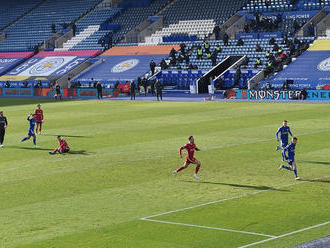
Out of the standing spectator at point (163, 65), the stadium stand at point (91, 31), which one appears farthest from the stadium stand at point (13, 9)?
the standing spectator at point (163, 65)

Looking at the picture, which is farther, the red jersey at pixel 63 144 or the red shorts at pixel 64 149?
the red shorts at pixel 64 149

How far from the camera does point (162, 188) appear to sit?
22.2 metres

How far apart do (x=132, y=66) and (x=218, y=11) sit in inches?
442

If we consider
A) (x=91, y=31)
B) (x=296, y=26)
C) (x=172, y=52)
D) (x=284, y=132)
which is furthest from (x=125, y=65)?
(x=284, y=132)

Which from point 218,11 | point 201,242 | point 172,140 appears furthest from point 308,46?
point 201,242

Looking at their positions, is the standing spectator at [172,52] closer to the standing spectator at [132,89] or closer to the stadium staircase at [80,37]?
the standing spectator at [132,89]

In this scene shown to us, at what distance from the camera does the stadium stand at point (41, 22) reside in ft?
291

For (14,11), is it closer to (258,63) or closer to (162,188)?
(258,63)

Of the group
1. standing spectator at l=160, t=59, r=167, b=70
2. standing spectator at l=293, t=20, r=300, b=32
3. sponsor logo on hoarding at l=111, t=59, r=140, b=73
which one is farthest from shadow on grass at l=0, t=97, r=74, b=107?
standing spectator at l=293, t=20, r=300, b=32

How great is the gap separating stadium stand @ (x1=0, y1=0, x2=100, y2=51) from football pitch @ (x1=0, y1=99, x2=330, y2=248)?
49.2m

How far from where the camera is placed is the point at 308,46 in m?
64.8

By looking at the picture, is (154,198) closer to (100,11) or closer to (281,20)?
(281,20)

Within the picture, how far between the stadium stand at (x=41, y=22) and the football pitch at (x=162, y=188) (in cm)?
4920

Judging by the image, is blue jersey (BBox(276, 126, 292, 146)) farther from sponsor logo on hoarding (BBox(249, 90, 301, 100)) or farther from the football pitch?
sponsor logo on hoarding (BBox(249, 90, 301, 100))
